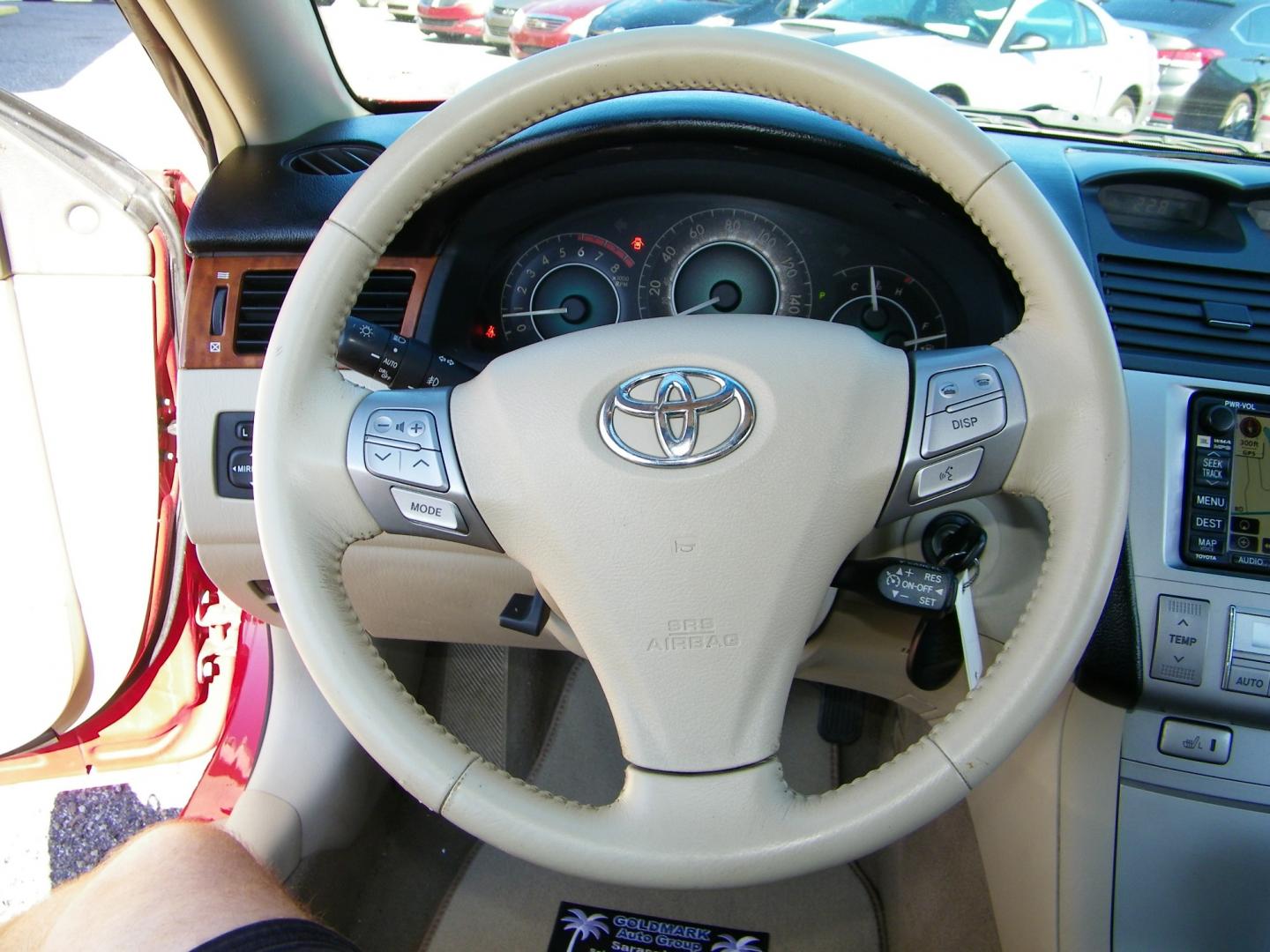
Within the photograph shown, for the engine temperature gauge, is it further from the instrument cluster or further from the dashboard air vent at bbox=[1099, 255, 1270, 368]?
the dashboard air vent at bbox=[1099, 255, 1270, 368]

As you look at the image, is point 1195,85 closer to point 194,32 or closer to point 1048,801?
point 1048,801

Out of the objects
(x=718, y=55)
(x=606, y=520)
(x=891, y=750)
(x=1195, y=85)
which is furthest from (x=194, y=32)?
(x=891, y=750)

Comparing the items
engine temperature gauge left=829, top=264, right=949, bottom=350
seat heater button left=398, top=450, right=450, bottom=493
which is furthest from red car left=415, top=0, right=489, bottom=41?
seat heater button left=398, top=450, right=450, bottom=493

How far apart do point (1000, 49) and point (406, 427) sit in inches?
46.1

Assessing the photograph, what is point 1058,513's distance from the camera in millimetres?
791

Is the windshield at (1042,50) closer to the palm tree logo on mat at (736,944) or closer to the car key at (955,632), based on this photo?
the car key at (955,632)

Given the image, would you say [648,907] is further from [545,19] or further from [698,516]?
[545,19]

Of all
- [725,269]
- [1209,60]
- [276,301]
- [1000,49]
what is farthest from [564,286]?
[1209,60]

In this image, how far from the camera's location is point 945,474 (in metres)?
0.81

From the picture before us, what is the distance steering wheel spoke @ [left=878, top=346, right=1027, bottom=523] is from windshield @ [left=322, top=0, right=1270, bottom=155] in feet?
2.56

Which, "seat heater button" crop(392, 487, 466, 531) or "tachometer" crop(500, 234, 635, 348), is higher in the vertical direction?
"tachometer" crop(500, 234, 635, 348)

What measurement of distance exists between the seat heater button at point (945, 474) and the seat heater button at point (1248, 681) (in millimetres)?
520

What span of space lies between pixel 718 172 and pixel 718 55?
16.8 inches

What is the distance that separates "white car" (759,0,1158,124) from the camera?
1419 millimetres
